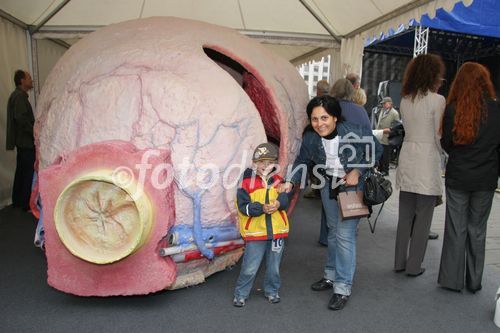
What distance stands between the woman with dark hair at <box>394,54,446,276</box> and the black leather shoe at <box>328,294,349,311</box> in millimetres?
783

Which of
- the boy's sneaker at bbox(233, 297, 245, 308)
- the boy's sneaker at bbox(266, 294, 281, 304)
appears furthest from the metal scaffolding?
the boy's sneaker at bbox(233, 297, 245, 308)

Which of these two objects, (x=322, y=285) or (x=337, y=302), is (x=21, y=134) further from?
(x=337, y=302)

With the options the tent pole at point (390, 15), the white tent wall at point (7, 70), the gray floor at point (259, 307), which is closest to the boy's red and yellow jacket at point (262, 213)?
the gray floor at point (259, 307)

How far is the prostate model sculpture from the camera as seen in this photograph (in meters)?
2.19

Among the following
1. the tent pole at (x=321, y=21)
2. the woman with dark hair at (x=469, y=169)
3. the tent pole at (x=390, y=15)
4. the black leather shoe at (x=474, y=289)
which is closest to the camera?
the woman with dark hair at (x=469, y=169)

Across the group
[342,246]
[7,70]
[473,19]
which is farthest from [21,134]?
[473,19]

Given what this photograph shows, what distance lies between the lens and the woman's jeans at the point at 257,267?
249cm

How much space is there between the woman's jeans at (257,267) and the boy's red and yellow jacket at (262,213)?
0.09 meters

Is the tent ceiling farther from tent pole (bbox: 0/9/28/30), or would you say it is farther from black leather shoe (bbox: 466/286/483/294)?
black leather shoe (bbox: 466/286/483/294)

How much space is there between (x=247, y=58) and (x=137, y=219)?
4.70ft

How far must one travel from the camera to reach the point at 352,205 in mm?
2482

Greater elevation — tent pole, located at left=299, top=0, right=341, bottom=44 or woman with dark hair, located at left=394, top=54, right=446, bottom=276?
tent pole, located at left=299, top=0, right=341, bottom=44

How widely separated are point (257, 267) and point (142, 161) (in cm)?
96

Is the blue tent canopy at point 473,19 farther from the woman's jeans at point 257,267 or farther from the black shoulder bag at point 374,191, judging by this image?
the woman's jeans at point 257,267
